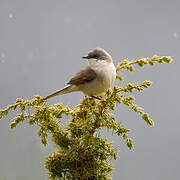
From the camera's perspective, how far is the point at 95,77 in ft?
2.78

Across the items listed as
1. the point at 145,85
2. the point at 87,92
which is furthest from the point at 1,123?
the point at 145,85

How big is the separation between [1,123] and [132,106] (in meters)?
3.03

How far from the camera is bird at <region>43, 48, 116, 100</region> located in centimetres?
83

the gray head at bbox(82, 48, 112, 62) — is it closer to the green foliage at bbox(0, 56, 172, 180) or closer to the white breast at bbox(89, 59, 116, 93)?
the white breast at bbox(89, 59, 116, 93)

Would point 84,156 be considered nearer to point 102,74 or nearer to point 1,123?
point 102,74

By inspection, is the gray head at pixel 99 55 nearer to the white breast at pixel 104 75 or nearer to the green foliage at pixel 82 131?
the white breast at pixel 104 75

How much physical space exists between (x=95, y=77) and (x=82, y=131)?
8.6 inches

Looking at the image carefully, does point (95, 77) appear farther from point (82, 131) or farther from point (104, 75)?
point (82, 131)

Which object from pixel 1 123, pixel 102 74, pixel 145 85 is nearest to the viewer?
pixel 145 85

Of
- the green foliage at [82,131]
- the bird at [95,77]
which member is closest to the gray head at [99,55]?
the bird at [95,77]

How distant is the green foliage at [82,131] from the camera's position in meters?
0.71

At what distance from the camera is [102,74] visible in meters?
0.83

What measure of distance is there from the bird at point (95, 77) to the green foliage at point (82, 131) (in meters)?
0.09

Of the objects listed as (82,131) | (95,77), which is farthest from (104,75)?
(82,131)
